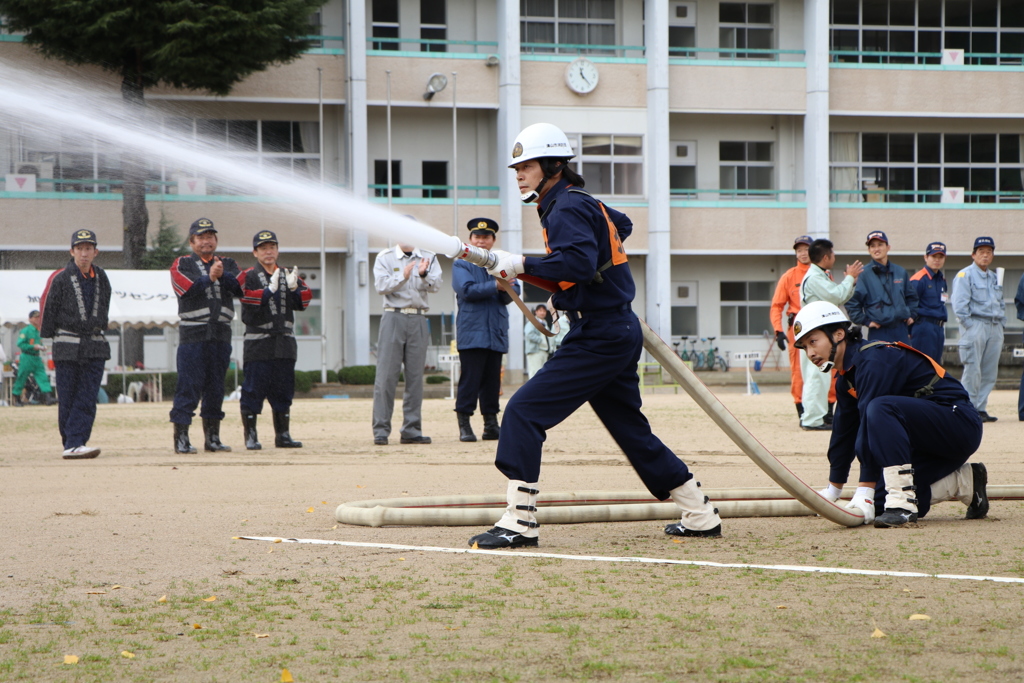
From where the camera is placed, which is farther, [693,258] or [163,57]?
[693,258]

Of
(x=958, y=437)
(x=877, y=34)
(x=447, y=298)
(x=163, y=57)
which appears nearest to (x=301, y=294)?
(x=958, y=437)

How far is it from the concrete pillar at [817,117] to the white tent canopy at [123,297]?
21331mm

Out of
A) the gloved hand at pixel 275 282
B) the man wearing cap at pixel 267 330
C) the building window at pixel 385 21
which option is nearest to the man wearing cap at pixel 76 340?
the man wearing cap at pixel 267 330

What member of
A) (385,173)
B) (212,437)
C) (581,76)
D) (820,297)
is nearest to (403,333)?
(212,437)

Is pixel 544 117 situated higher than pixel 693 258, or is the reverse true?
pixel 544 117

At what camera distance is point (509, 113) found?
3547cm

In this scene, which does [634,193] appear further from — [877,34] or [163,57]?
[163,57]

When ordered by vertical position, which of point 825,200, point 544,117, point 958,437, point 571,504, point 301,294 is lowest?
point 571,504

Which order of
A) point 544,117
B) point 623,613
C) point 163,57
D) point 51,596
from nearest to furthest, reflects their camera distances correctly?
point 623,613 < point 51,596 < point 163,57 < point 544,117

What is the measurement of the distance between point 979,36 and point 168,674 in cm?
4177

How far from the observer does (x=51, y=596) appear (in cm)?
476

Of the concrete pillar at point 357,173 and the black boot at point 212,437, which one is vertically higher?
the concrete pillar at point 357,173

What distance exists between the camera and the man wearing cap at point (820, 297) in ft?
41.2

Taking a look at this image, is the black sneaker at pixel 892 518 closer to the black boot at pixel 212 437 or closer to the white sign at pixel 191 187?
the black boot at pixel 212 437
